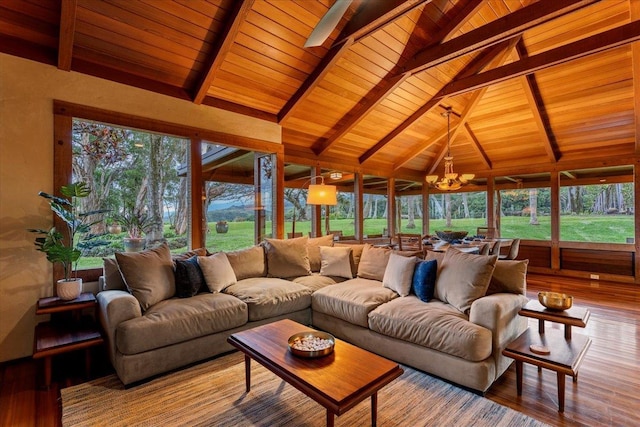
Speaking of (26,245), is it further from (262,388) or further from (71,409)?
(262,388)

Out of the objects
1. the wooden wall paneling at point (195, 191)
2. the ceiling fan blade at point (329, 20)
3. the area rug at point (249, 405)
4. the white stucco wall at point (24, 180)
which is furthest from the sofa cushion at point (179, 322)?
the ceiling fan blade at point (329, 20)

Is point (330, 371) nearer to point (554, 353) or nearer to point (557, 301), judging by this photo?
point (554, 353)

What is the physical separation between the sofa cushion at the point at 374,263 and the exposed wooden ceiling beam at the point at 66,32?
12.5ft

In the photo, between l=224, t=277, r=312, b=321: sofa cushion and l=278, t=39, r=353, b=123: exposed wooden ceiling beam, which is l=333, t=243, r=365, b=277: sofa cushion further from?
l=278, t=39, r=353, b=123: exposed wooden ceiling beam

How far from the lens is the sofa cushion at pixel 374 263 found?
374cm

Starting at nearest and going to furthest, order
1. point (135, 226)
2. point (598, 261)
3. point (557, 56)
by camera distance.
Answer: point (135, 226) → point (557, 56) → point (598, 261)

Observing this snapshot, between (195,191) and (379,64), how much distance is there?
3198 millimetres

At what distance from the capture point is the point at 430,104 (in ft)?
18.1


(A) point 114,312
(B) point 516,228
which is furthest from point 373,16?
(B) point 516,228

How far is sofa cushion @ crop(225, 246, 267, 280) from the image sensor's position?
3.78 meters

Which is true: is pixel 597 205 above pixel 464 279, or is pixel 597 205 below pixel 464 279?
above

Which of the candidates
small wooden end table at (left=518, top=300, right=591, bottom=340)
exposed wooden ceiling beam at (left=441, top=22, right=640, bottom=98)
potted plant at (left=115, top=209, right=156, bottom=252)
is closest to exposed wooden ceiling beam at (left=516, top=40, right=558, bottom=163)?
exposed wooden ceiling beam at (left=441, top=22, right=640, bottom=98)

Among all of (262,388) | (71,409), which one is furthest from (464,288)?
(71,409)

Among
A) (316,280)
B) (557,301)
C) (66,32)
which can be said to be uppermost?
(66,32)
